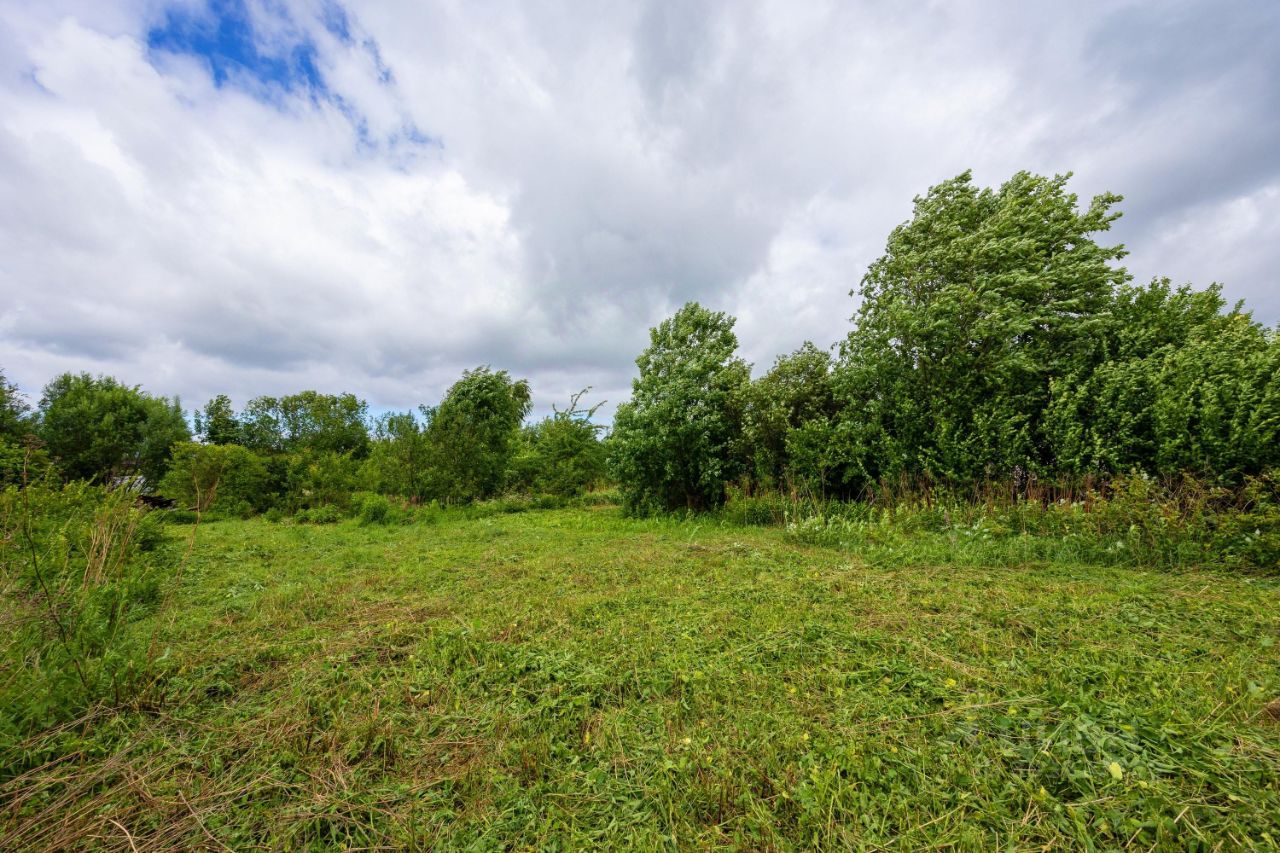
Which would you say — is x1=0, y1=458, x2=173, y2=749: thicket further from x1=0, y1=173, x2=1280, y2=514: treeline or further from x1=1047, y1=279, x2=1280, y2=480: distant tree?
x1=1047, y1=279, x2=1280, y2=480: distant tree

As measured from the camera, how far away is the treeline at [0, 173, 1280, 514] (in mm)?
5859

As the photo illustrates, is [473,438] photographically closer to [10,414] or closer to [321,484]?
[321,484]

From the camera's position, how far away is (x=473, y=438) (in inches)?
577

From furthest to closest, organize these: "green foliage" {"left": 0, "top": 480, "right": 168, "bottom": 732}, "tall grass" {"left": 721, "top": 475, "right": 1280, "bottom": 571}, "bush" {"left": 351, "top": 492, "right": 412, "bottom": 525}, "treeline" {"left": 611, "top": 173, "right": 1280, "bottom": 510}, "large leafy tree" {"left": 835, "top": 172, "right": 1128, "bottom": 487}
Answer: "bush" {"left": 351, "top": 492, "right": 412, "bottom": 525}
"large leafy tree" {"left": 835, "top": 172, "right": 1128, "bottom": 487}
"treeline" {"left": 611, "top": 173, "right": 1280, "bottom": 510}
"tall grass" {"left": 721, "top": 475, "right": 1280, "bottom": 571}
"green foliage" {"left": 0, "top": 480, "right": 168, "bottom": 732}

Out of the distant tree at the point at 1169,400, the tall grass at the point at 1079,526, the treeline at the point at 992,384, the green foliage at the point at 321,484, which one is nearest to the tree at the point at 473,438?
the green foliage at the point at 321,484

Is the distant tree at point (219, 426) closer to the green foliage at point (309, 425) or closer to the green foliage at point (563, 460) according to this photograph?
the green foliage at point (309, 425)

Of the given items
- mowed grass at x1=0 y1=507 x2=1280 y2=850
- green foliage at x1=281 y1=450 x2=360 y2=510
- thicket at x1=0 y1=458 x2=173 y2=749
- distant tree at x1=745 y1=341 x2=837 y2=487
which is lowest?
mowed grass at x1=0 y1=507 x2=1280 y2=850

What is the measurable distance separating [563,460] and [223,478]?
459 inches

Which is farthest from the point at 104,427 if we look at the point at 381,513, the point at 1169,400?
the point at 1169,400

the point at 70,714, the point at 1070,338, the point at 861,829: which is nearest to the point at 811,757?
the point at 861,829

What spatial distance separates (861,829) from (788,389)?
29.1 ft

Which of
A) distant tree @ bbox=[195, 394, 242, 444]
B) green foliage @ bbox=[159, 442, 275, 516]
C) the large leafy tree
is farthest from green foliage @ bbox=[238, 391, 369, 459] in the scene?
the large leafy tree

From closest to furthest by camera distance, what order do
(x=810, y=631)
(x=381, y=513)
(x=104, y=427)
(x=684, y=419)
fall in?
(x=810, y=631) < (x=684, y=419) < (x=381, y=513) < (x=104, y=427)

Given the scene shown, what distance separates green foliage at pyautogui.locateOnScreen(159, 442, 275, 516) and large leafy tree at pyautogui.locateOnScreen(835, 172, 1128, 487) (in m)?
19.1
